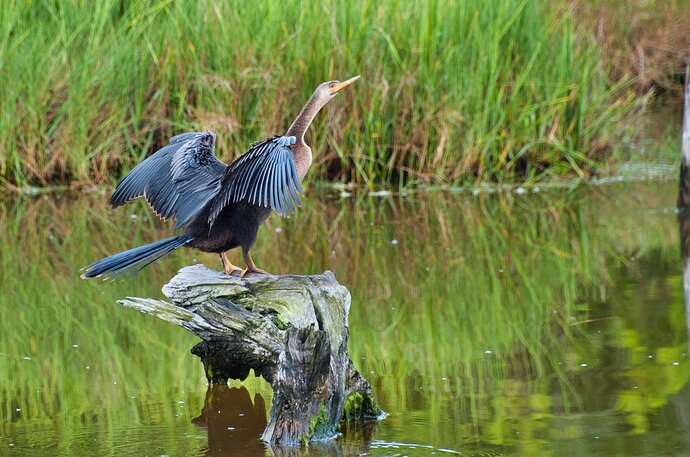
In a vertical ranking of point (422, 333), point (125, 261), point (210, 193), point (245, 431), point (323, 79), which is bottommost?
point (245, 431)

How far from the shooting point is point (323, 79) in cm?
952

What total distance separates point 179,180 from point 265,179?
2.27ft

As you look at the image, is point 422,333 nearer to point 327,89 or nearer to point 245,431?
point 327,89

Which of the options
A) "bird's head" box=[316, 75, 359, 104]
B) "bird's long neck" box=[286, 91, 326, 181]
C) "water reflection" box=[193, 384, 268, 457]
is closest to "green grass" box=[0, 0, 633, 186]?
"bird's head" box=[316, 75, 359, 104]

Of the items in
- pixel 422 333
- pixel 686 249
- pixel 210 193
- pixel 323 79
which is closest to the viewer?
pixel 210 193

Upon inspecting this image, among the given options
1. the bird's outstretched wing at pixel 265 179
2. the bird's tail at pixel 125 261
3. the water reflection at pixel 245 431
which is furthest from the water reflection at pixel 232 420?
the bird's outstretched wing at pixel 265 179

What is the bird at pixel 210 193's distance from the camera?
14.3 ft

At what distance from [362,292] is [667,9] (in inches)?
Result: 345

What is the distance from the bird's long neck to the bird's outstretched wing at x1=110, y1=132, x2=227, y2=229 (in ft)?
1.24

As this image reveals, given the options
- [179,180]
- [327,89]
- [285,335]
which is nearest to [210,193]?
[179,180]

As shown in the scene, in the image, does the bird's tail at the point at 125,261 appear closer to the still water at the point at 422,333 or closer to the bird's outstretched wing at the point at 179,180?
the bird's outstretched wing at the point at 179,180

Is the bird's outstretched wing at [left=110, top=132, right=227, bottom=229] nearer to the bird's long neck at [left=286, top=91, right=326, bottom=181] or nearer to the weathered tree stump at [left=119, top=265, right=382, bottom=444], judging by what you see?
the weathered tree stump at [left=119, top=265, right=382, bottom=444]

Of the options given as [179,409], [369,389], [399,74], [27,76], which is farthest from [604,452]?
[27,76]

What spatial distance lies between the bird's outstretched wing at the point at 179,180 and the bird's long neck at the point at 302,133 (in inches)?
14.9
